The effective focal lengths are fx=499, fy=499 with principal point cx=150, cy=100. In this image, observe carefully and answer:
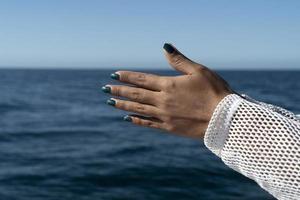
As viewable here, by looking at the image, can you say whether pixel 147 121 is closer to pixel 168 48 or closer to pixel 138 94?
pixel 138 94

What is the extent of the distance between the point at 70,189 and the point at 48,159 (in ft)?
15.3

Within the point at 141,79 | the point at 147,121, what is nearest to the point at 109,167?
the point at 147,121

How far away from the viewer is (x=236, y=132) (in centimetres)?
249

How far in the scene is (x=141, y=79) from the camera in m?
2.44

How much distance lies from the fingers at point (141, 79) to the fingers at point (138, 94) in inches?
1.0

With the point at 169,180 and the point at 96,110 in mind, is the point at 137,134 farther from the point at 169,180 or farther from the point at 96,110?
the point at 96,110

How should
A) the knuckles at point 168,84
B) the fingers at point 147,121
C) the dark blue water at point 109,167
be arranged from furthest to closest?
1. the dark blue water at point 109,167
2. the fingers at point 147,121
3. the knuckles at point 168,84

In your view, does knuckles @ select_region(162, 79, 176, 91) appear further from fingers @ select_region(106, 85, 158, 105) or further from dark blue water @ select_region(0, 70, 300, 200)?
dark blue water @ select_region(0, 70, 300, 200)

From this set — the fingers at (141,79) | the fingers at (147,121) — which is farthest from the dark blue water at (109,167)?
the fingers at (141,79)

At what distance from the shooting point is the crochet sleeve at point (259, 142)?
2414mm

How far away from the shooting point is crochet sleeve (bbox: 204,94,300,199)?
2.41 metres

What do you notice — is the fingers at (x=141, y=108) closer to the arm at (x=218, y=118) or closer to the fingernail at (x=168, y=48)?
the arm at (x=218, y=118)

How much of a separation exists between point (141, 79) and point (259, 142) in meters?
0.65

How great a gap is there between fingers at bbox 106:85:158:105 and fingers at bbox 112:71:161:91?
0.09 ft
